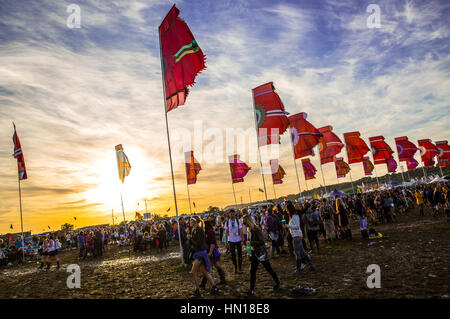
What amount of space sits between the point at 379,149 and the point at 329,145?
8104 mm

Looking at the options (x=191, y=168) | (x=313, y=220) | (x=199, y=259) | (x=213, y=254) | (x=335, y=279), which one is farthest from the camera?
(x=191, y=168)

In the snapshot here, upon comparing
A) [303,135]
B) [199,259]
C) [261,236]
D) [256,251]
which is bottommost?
[199,259]

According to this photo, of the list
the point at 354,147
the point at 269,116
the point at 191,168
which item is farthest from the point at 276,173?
the point at 269,116

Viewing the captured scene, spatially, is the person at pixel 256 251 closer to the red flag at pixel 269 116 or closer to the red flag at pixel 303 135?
the red flag at pixel 269 116

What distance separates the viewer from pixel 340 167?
36.7 m

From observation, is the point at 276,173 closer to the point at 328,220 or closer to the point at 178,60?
the point at 328,220

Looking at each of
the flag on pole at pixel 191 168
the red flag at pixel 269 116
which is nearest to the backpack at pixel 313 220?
the red flag at pixel 269 116

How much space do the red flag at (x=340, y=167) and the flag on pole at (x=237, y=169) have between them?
44.2 feet

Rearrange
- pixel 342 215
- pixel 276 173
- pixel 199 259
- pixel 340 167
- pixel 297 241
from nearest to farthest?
1. pixel 199 259
2. pixel 297 241
3. pixel 342 215
4. pixel 340 167
5. pixel 276 173

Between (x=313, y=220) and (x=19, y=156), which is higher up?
(x=19, y=156)

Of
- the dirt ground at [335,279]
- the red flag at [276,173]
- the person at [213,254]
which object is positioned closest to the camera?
the dirt ground at [335,279]

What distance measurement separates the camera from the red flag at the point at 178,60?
11.8 metres

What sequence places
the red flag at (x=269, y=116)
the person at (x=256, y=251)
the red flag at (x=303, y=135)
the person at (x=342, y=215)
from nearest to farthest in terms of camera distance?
the person at (x=256, y=251) → the person at (x=342, y=215) → the red flag at (x=269, y=116) → the red flag at (x=303, y=135)

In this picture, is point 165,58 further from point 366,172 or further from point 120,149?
point 366,172
